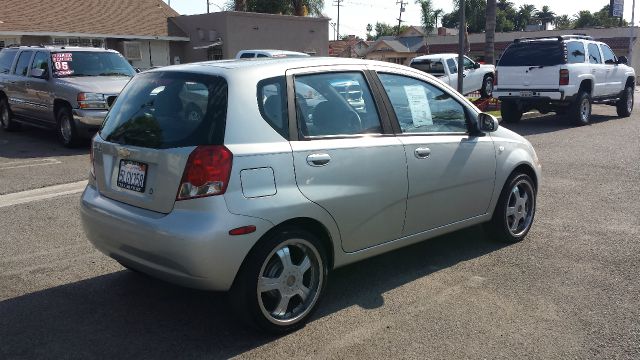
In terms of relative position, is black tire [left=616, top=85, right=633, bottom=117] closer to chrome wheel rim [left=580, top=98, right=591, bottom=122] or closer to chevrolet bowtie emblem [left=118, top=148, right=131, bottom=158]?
chrome wheel rim [left=580, top=98, right=591, bottom=122]

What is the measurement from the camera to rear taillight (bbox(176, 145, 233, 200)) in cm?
342

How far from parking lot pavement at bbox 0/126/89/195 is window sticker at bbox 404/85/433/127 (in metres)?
5.64

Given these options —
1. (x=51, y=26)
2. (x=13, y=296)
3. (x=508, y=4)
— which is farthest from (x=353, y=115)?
(x=508, y=4)

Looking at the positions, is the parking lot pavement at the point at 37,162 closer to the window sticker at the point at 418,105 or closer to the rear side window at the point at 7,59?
the rear side window at the point at 7,59

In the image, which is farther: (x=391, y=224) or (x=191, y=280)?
(x=391, y=224)

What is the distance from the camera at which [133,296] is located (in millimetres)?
4387

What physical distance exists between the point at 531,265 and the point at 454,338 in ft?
5.19

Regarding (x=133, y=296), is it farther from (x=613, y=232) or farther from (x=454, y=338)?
(x=613, y=232)

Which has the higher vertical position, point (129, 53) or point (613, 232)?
point (129, 53)

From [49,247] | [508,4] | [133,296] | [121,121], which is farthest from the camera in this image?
[508,4]

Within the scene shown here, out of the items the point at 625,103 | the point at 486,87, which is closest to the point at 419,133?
the point at 625,103

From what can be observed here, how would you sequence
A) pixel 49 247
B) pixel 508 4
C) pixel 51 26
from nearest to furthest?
pixel 49 247, pixel 51 26, pixel 508 4

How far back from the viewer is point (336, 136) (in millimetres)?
4000

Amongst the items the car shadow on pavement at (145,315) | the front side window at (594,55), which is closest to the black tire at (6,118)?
the car shadow on pavement at (145,315)
